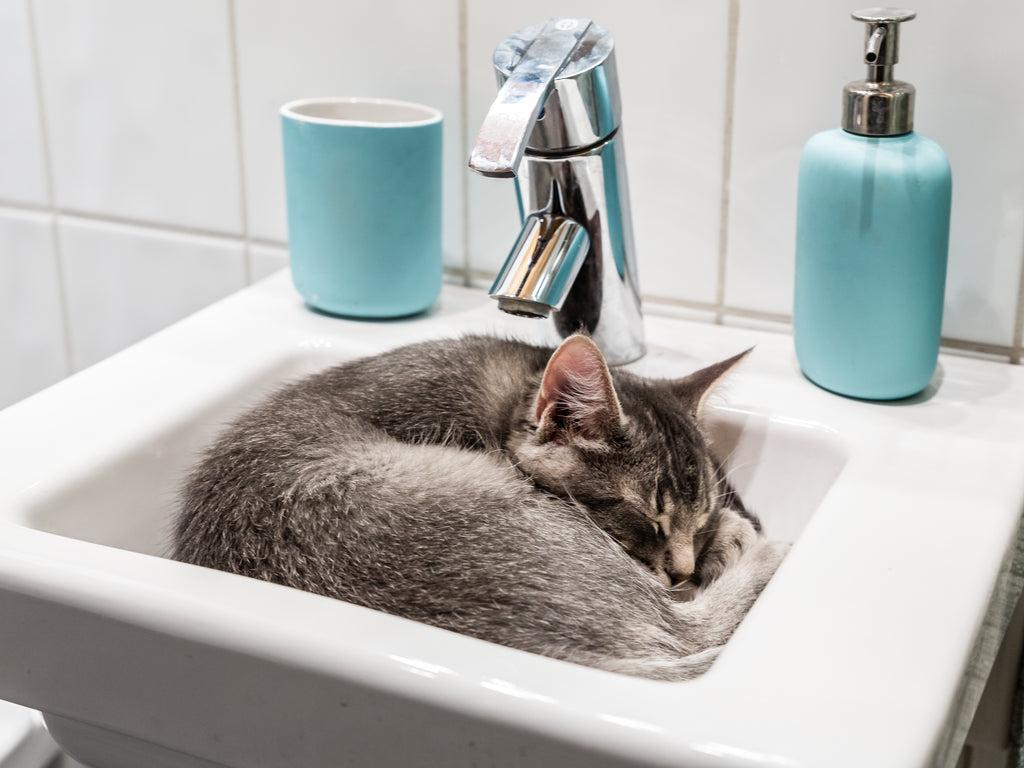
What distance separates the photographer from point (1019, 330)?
970 mm

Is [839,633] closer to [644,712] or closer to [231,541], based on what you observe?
[644,712]

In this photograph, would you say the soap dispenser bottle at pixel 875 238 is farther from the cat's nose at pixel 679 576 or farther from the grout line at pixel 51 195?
the grout line at pixel 51 195

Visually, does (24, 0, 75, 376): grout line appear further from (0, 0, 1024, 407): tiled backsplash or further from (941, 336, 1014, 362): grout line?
(941, 336, 1014, 362): grout line

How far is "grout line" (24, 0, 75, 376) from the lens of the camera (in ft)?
4.13

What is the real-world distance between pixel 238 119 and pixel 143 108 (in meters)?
0.12

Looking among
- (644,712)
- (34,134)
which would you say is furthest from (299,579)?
(34,134)

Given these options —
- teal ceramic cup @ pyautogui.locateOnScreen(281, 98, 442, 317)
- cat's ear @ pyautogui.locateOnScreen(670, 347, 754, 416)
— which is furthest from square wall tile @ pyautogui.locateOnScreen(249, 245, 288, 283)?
cat's ear @ pyautogui.locateOnScreen(670, 347, 754, 416)

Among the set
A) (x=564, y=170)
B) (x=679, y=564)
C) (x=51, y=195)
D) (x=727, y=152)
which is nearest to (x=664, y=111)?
(x=727, y=152)

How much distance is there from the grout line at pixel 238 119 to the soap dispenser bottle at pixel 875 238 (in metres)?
0.58

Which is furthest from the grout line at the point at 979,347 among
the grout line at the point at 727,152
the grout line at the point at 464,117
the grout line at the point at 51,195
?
the grout line at the point at 51,195

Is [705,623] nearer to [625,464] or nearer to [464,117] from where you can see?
[625,464]

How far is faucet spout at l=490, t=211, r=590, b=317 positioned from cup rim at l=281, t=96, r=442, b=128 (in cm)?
19

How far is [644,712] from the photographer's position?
0.56 meters

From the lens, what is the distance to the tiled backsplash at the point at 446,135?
943 millimetres
